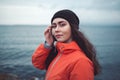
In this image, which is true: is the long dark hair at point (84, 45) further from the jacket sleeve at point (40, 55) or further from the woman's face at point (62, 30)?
the jacket sleeve at point (40, 55)

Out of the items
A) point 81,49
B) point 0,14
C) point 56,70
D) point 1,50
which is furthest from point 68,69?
point 1,50

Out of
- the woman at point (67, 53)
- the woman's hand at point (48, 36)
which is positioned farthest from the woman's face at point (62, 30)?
the woman's hand at point (48, 36)

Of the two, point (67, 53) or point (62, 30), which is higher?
point (62, 30)

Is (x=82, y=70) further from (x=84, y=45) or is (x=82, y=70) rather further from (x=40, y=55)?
(x=40, y=55)

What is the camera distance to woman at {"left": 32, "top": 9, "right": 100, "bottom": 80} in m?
1.21

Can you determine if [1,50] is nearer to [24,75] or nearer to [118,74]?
[24,75]

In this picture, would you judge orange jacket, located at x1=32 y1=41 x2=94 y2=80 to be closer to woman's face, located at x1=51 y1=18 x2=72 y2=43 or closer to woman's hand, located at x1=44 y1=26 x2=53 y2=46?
woman's face, located at x1=51 y1=18 x2=72 y2=43

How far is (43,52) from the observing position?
158 cm

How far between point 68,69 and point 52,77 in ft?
0.39

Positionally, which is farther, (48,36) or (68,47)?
(48,36)

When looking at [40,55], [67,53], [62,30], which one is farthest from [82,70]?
[40,55]

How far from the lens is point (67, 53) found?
1.34 m

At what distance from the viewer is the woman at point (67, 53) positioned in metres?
1.21

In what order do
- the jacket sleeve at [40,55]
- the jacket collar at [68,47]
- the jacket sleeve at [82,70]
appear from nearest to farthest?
1. the jacket sleeve at [82,70]
2. the jacket collar at [68,47]
3. the jacket sleeve at [40,55]
